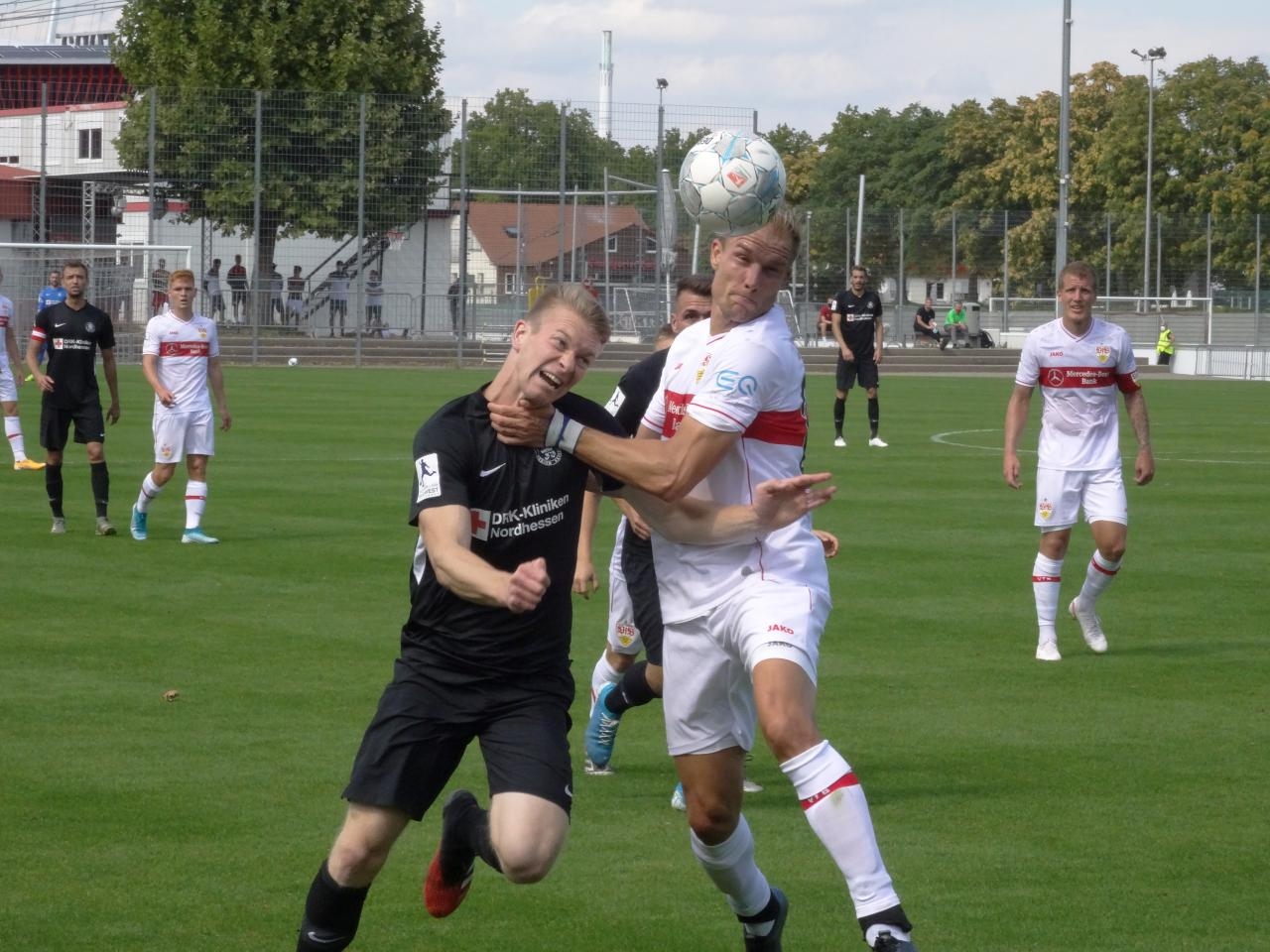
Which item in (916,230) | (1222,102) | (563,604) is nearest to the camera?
(563,604)

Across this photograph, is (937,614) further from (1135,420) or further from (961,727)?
(961,727)

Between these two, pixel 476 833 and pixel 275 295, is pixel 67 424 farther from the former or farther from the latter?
pixel 275 295

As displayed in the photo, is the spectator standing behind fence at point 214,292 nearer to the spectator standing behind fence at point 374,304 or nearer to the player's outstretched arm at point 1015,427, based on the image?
the spectator standing behind fence at point 374,304

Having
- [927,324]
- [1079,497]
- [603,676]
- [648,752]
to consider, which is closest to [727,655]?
[603,676]

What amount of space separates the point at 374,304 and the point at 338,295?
3.47 ft

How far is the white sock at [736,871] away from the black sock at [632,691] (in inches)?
81.2

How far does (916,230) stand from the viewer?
5650 cm

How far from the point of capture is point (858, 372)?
85.0 feet

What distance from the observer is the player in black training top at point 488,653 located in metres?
4.91

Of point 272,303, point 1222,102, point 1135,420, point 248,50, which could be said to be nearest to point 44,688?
point 1135,420

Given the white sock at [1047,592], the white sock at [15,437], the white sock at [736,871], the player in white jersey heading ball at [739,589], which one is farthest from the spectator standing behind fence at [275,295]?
the white sock at [736,871]

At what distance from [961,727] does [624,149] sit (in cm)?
4105

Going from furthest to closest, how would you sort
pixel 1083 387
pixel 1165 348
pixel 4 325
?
pixel 1165 348
pixel 4 325
pixel 1083 387

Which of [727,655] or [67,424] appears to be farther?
[67,424]
